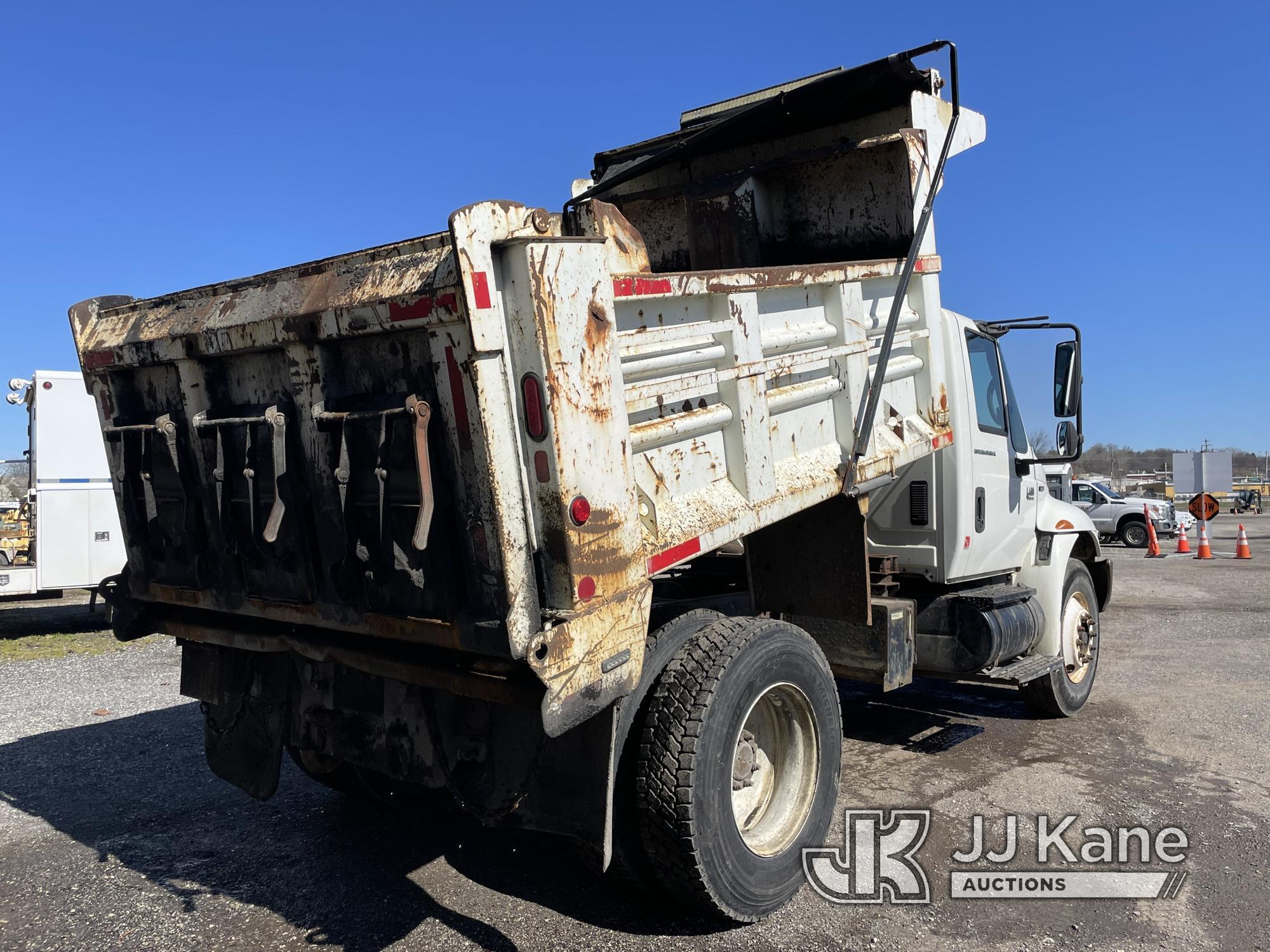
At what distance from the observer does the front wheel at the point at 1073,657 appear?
624 cm

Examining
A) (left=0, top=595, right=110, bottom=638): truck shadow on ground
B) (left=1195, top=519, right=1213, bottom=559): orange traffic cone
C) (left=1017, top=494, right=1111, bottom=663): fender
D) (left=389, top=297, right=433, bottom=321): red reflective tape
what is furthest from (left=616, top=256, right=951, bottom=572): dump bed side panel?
(left=1195, top=519, right=1213, bottom=559): orange traffic cone

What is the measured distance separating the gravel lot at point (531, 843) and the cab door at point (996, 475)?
118cm

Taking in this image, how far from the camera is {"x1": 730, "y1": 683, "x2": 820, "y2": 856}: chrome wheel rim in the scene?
3703 millimetres

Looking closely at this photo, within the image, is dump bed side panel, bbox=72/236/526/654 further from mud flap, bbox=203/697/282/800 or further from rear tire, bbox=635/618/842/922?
rear tire, bbox=635/618/842/922

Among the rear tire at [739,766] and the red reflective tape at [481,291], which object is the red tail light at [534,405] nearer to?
the red reflective tape at [481,291]

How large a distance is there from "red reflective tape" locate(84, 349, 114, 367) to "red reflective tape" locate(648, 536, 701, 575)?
2.38m

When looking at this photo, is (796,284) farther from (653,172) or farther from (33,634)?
(33,634)

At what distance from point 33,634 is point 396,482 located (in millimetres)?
10594

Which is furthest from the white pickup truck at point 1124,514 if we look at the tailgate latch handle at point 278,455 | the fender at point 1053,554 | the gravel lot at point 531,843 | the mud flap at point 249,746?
the tailgate latch handle at point 278,455

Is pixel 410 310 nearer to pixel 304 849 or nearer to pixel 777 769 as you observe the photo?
pixel 777 769

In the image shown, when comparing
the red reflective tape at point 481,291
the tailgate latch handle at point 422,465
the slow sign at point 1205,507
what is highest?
the red reflective tape at point 481,291

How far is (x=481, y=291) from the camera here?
267 centimetres

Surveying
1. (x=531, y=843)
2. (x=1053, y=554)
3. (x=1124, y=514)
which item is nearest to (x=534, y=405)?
(x=531, y=843)

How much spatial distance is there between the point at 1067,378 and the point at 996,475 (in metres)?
0.75
